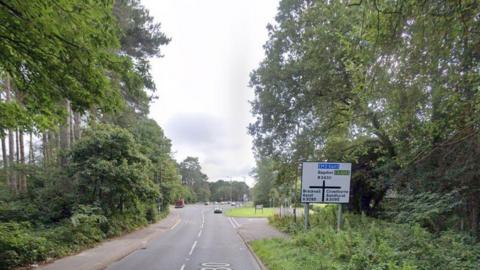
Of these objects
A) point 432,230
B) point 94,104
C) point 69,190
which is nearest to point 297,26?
point 432,230

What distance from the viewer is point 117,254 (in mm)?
16453

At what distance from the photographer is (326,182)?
44.2ft

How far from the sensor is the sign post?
13.4m

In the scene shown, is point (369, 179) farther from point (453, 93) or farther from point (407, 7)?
point (407, 7)

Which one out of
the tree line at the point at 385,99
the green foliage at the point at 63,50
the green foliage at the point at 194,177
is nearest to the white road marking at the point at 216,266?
the tree line at the point at 385,99

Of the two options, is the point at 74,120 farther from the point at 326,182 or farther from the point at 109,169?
the point at 326,182

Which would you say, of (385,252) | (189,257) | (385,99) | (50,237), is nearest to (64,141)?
(50,237)

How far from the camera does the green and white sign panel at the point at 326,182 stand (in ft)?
43.9

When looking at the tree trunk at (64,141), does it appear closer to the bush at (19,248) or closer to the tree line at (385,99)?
the bush at (19,248)

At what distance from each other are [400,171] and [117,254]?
492 inches

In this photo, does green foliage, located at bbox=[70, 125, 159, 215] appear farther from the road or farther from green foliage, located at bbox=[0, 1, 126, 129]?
green foliage, located at bbox=[0, 1, 126, 129]

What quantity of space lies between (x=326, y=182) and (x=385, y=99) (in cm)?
456

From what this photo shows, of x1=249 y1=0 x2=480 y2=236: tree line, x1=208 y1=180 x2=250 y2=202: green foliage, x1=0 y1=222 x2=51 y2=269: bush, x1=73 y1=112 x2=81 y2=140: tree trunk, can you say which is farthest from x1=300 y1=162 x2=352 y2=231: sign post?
x1=208 y1=180 x2=250 y2=202: green foliage

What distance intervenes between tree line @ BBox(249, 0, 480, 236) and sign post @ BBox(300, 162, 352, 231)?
6.47ft
